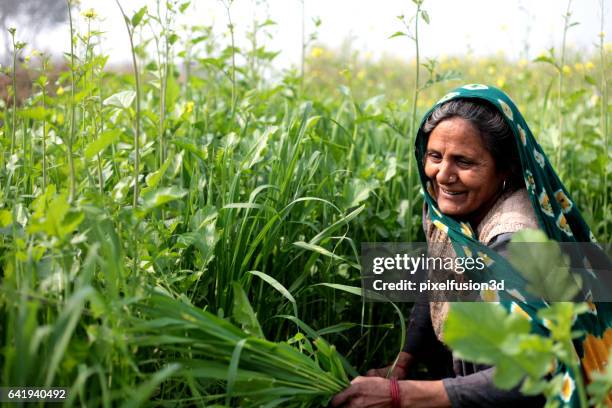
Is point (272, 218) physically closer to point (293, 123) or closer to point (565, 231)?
point (293, 123)

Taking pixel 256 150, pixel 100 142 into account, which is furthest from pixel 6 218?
pixel 256 150

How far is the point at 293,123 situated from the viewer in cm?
222

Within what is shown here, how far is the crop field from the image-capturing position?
124cm

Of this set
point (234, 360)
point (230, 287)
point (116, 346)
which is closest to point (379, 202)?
point (230, 287)

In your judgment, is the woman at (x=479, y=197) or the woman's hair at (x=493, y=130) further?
the woman's hair at (x=493, y=130)

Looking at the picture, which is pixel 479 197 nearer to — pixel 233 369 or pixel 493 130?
pixel 493 130

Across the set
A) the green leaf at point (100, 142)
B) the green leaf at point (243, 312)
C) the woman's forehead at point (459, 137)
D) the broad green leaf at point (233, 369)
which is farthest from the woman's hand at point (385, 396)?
the green leaf at point (100, 142)

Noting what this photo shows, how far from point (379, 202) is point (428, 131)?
0.60 meters

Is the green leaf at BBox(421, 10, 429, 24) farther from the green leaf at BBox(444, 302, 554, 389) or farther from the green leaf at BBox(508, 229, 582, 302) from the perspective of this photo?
the green leaf at BBox(444, 302, 554, 389)

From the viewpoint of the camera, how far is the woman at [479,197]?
1.64 meters

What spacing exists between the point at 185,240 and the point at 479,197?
0.83 metres

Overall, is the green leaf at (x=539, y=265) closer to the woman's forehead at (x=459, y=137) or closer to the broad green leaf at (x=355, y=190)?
the woman's forehead at (x=459, y=137)

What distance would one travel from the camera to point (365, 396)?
1632 mm

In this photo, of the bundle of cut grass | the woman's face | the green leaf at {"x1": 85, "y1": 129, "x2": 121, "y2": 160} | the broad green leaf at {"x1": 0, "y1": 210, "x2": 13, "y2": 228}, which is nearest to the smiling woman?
the woman's face
